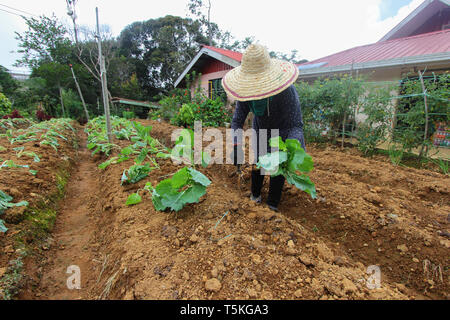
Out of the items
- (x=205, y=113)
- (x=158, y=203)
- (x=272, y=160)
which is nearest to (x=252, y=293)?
(x=272, y=160)

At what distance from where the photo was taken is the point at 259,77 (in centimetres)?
145

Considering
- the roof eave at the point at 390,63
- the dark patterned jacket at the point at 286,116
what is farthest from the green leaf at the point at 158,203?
the roof eave at the point at 390,63

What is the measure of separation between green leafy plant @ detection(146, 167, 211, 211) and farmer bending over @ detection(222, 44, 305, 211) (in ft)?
1.85

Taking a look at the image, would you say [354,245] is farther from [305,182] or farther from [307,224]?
[305,182]

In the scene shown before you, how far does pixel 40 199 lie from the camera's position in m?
1.84

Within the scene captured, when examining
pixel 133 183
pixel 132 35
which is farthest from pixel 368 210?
pixel 132 35

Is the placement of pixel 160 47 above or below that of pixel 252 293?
above

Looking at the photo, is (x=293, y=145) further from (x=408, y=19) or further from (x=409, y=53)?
(x=408, y=19)

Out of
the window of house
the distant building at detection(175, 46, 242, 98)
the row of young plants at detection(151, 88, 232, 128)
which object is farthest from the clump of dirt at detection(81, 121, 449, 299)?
the distant building at detection(175, 46, 242, 98)

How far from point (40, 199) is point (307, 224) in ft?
8.09

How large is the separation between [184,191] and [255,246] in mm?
612

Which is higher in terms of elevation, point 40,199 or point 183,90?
point 183,90

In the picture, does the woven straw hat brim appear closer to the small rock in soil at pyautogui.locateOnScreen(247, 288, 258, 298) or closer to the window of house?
the small rock in soil at pyautogui.locateOnScreen(247, 288, 258, 298)

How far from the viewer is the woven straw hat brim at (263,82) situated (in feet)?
4.52
